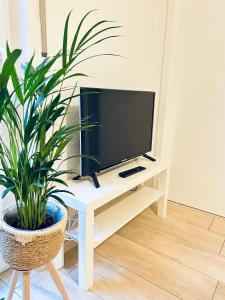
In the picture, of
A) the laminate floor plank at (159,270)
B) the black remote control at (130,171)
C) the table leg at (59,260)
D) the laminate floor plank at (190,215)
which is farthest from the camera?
the laminate floor plank at (190,215)

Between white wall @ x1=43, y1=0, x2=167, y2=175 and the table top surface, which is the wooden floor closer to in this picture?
the table top surface

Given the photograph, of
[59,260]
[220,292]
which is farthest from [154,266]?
[59,260]

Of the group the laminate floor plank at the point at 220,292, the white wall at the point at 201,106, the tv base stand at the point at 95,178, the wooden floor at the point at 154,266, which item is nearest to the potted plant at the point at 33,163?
the tv base stand at the point at 95,178

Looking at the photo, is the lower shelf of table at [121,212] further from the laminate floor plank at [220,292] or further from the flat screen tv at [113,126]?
the laminate floor plank at [220,292]

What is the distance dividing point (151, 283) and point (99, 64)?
4.92 ft

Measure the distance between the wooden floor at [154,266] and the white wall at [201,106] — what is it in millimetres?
357

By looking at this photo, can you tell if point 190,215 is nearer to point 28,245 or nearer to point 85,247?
point 85,247

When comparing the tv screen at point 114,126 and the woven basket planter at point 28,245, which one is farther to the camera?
the tv screen at point 114,126

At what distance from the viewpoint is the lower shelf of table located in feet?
5.22

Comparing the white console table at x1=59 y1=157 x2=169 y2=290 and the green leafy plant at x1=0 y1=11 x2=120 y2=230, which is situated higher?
the green leafy plant at x1=0 y1=11 x2=120 y2=230

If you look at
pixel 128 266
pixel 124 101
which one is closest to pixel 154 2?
pixel 124 101

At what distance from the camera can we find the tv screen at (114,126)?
152 centimetres

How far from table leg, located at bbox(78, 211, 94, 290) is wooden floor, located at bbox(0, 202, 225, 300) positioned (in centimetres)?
6

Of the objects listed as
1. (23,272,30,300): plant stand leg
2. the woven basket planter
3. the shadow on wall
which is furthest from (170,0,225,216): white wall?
(23,272,30,300): plant stand leg
